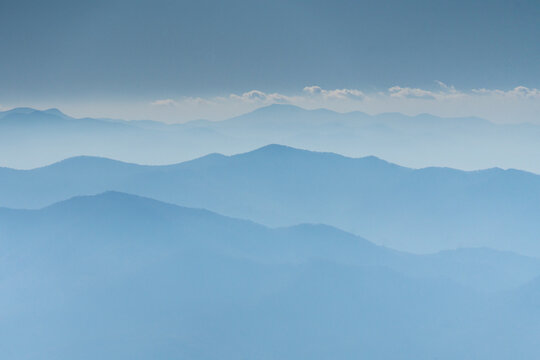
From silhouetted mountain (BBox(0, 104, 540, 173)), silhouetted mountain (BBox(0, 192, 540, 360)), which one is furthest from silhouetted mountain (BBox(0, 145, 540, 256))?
silhouetted mountain (BBox(0, 192, 540, 360))

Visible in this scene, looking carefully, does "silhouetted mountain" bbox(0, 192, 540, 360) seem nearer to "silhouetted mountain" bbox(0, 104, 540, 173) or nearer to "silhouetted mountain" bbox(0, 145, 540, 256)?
"silhouetted mountain" bbox(0, 145, 540, 256)

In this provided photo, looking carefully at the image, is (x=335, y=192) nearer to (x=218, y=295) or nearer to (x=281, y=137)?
(x=281, y=137)

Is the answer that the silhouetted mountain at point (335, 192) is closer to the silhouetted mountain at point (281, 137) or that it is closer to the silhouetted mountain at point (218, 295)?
the silhouetted mountain at point (281, 137)

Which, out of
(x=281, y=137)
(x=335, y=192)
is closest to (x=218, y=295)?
(x=335, y=192)

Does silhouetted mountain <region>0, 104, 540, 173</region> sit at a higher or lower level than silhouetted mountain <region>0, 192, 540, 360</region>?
higher

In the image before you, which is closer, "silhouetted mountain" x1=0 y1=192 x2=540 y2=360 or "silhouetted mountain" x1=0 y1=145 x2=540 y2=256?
"silhouetted mountain" x1=0 y1=192 x2=540 y2=360

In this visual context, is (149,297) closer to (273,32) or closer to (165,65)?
(165,65)

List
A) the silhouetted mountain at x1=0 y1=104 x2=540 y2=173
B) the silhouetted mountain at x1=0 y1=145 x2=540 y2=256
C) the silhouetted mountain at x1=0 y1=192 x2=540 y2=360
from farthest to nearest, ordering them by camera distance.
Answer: the silhouetted mountain at x1=0 y1=104 x2=540 y2=173, the silhouetted mountain at x1=0 y1=145 x2=540 y2=256, the silhouetted mountain at x1=0 y1=192 x2=540 y2=360
